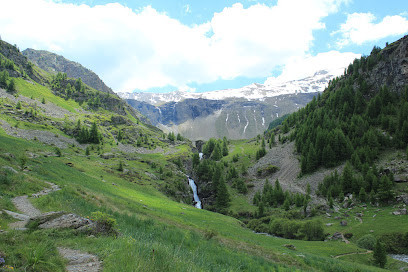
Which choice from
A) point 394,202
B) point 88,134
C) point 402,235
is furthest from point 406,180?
point 88,134

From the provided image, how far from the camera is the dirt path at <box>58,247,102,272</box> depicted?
21.6 feet

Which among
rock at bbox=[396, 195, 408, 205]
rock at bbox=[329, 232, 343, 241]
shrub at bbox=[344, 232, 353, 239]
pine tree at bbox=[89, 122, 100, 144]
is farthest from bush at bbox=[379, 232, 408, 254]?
pine tree at bbox=[89, 122, 100, 144]

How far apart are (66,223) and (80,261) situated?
15.0 feet

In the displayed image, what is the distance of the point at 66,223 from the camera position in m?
10.8

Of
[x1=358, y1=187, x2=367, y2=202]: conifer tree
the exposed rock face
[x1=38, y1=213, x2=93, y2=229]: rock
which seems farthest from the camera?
the exposed rock face

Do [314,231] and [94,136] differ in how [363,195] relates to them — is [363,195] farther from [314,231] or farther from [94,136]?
[94,136]

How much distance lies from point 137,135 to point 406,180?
142581mm

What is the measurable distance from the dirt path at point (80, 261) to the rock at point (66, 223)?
9.29 feet

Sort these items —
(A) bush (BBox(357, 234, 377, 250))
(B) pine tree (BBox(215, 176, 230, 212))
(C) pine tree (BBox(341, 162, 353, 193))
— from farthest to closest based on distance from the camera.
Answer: (B) pine tree (BBox(215, 176, 230, 212)), (C) pine tree (BBox(341, 162, 353, 193)), (A) bush (BBox(357, 234, 377, 250))

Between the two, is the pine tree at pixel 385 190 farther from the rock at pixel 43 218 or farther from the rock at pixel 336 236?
the rock at pixel 43 218

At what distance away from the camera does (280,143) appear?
14862 cm

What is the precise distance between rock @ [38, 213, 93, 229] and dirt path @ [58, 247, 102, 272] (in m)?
2.83

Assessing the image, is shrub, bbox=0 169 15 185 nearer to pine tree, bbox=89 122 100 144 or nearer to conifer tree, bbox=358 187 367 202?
conifer tree, bbox=358 187 367 202

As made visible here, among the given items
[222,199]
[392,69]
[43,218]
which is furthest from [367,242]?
[392,69]
